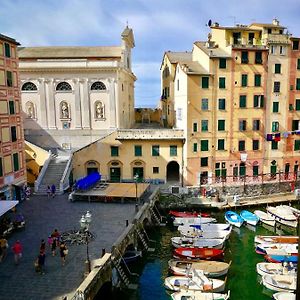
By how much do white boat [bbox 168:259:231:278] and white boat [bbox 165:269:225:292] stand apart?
0.63 metres

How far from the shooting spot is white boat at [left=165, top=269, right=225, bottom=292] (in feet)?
79.9

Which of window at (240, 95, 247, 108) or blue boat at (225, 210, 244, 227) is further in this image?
window at (240, 95, 247, 108)

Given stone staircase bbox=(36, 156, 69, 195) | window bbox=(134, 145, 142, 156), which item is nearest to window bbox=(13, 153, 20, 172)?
stone staircase bbox=(36, 156, 69, 195)

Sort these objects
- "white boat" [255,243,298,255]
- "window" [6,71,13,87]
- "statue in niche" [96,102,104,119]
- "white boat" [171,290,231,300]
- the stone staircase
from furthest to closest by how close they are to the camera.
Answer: "statue in niche" [96,102,104,119] < the stone staircase < "window" [6,71,13,87] < "white boat" [255,243,298,255] < "white boat" [171,290,231,300]

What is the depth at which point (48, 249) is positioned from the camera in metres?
24.7

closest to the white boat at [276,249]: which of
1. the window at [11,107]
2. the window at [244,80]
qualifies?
the window at [244,80]

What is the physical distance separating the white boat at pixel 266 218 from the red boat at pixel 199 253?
10.2 metres

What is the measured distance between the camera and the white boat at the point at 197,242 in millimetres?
31034

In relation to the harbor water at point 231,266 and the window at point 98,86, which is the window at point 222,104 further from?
the window at point 98,86

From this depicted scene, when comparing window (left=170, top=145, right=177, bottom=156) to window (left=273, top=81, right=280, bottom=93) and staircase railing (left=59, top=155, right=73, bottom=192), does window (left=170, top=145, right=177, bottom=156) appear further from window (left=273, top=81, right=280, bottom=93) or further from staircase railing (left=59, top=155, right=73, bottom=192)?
window (left=273, top=81, right=280, bottom=93)

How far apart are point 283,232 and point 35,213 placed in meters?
25.1

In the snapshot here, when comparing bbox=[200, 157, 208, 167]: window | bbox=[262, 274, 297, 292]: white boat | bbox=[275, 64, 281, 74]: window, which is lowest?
bbox=[262, 274, 297, 292]: white boat

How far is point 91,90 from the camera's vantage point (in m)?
48.5

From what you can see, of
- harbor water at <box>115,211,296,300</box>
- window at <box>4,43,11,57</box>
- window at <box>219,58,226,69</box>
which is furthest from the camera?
window at <box>219,58,226,69</box>
